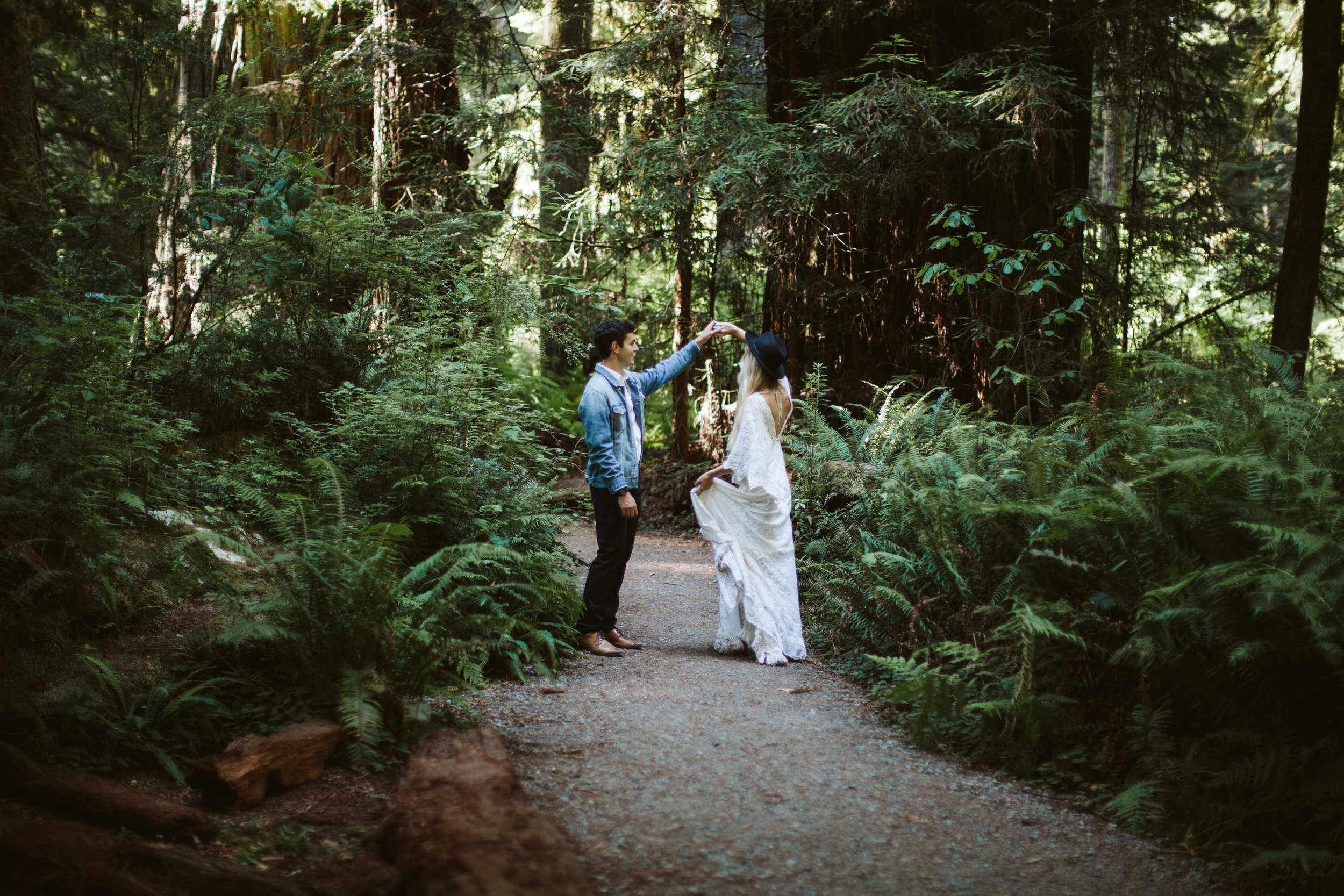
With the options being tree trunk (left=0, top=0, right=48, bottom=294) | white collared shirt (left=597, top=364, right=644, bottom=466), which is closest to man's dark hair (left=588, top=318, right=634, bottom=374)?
white collared shirt (left=597, top=364, right=644, bottom=466)

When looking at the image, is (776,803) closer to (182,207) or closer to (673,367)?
(673,367)

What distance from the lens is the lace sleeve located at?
6645 mm

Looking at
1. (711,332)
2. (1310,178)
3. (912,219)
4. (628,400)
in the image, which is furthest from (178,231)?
(1310,178)

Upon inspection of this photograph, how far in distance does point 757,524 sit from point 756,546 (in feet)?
0.56

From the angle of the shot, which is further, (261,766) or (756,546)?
(756,546)

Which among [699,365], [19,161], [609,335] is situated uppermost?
[19,161]

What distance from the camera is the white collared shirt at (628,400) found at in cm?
645

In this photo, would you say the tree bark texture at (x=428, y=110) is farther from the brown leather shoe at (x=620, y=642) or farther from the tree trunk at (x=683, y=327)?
the brown leather shoe at (x=620, y=642)

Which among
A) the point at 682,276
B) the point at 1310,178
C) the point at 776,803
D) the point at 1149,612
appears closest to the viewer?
the point at 776,803

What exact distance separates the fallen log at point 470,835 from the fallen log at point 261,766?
643 millimetres

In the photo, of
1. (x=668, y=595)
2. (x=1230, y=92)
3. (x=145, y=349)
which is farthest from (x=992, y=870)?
(x=1230, y=92)

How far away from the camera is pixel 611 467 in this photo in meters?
6.35

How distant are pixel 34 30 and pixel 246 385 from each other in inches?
339

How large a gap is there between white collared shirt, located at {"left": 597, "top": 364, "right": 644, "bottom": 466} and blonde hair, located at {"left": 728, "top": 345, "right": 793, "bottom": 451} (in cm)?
72
